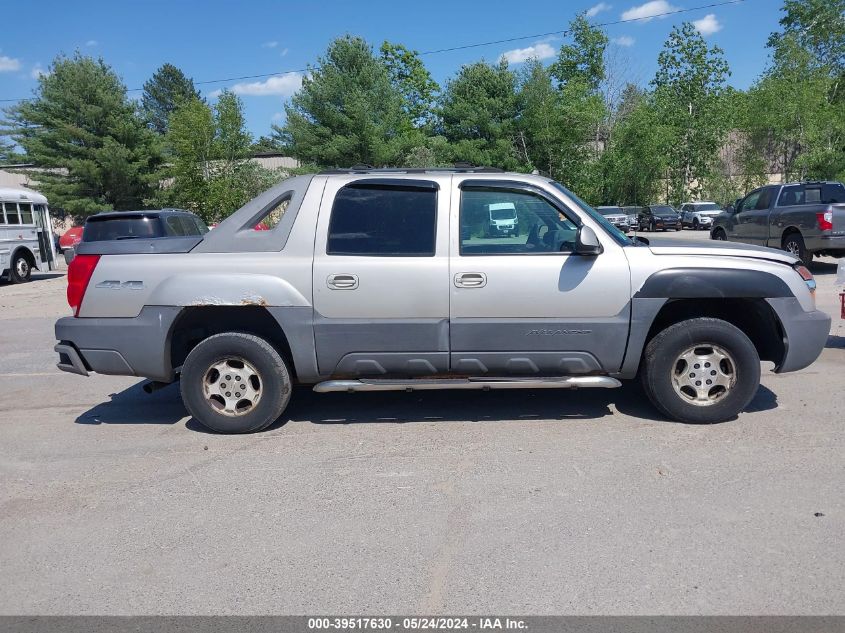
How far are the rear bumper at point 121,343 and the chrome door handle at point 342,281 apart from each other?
118 cm

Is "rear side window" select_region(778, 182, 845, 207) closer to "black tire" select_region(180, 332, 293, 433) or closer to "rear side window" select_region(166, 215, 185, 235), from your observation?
"rear side window" select_region(166, 215, 185, 235)

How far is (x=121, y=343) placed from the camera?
5492 mm

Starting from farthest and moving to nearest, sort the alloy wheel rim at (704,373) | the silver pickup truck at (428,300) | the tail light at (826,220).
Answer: the tail light at (826,220)
the alloy wheel rim at (704,373)
the silver pickup truck at (428,300)

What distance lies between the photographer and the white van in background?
19.7 metres

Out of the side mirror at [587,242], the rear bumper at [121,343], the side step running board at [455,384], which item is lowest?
the side step running board at [455,384]

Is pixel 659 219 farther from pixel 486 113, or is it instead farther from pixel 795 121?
pixel 486 113

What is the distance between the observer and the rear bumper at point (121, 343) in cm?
545

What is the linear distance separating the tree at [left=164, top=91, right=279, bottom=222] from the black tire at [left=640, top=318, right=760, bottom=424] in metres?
28.5

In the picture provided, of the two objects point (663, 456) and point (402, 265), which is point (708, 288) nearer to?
point (663, 456)

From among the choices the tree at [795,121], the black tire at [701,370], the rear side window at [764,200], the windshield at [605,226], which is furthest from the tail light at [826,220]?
the tree at [795,121]

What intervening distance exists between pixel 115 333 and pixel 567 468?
3475mm

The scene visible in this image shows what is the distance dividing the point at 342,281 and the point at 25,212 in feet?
61.9

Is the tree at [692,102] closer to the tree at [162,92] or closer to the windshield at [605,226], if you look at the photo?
the windshield at [605,226]

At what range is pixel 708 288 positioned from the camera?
5305 millimetres
